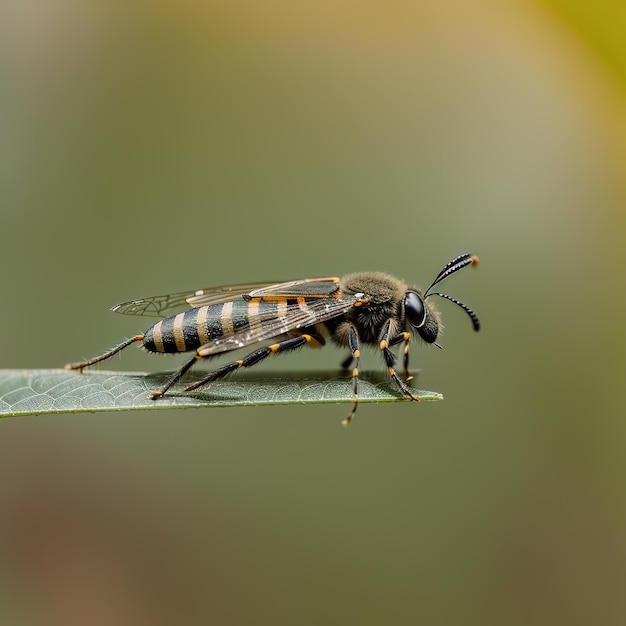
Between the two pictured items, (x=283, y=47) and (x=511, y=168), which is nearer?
(x=511, y=168)

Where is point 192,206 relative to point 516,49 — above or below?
below

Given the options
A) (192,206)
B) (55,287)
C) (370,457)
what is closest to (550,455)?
(370,457)

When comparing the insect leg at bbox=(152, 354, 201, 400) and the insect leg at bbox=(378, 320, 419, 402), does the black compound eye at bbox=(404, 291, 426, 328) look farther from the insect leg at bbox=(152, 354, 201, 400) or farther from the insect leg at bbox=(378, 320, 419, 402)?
the insect leg at bbox=(152, 354, 201, 400)

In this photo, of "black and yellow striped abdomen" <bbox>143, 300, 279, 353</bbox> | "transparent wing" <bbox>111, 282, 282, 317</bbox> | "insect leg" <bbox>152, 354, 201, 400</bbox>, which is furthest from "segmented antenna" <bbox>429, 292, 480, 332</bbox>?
"insect leg" <bbox>152, 354, 201, 400</bbox>

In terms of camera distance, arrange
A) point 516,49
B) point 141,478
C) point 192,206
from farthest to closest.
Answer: point 516,49
point 192,206
point 141,478

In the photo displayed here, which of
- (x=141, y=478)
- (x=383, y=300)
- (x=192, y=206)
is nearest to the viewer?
(x=383, y=300)

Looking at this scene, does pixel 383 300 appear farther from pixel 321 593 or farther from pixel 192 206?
pixel 321 593

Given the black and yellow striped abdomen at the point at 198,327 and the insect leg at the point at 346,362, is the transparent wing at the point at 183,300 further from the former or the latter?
the insect leg at the point at 346,362
